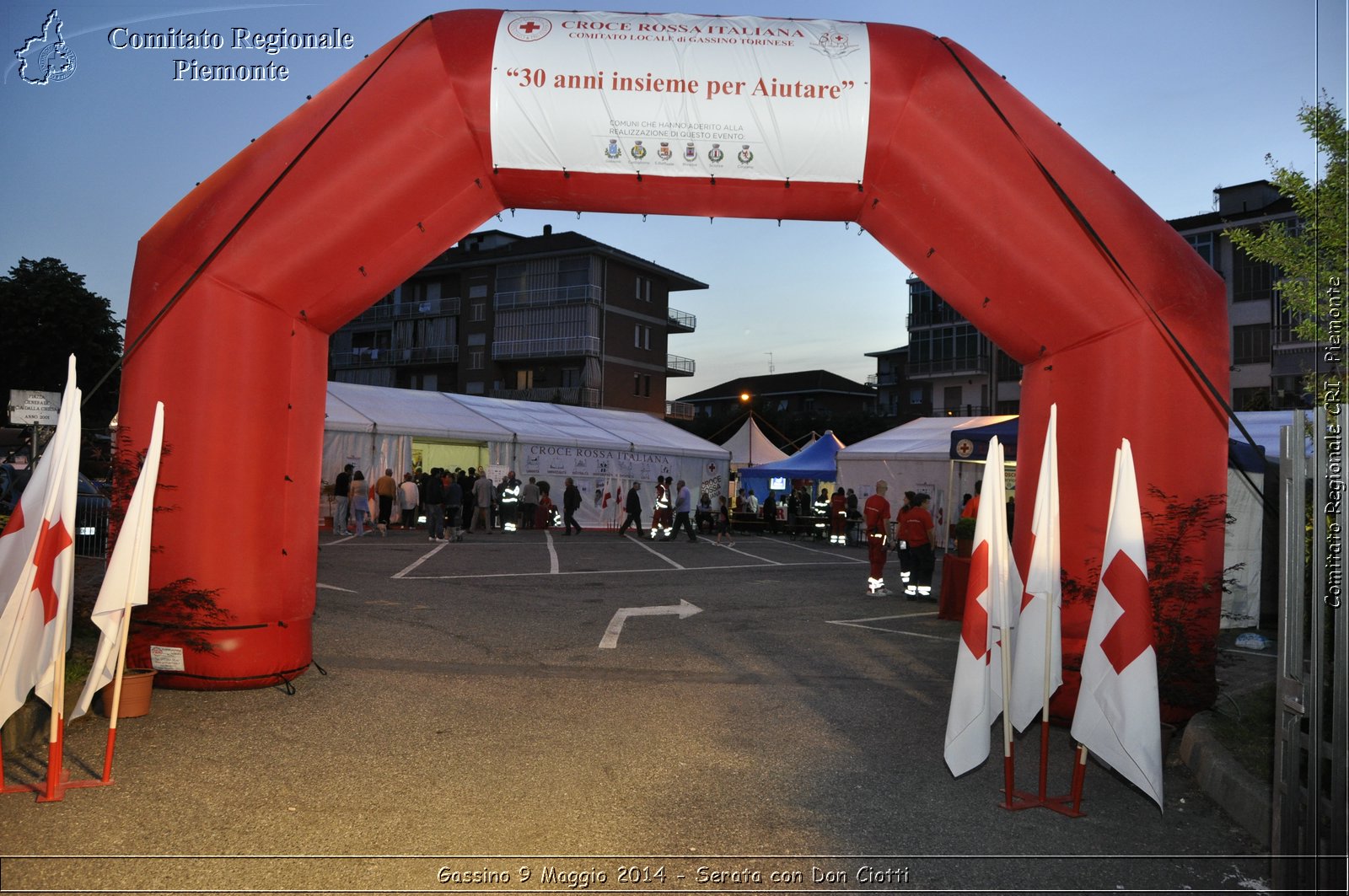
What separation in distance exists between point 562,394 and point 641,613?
4612 centimetres

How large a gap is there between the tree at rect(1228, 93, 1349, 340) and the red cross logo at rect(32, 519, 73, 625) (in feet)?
24.5

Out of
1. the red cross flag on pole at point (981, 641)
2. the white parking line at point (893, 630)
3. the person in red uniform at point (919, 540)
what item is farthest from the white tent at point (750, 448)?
the red cross flag on pole at point (981, 641)

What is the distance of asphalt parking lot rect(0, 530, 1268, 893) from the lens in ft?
13.5

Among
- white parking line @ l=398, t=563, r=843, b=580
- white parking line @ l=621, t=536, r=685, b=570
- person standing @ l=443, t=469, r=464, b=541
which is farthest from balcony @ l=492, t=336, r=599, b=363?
white parking line @ l=398, t=563, r=843, b=580

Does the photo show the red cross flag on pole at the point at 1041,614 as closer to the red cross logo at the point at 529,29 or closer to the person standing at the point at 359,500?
the red cross logo at the point at 529,29

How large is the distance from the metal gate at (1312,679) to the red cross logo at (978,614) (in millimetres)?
1382

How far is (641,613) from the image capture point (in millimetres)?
11727

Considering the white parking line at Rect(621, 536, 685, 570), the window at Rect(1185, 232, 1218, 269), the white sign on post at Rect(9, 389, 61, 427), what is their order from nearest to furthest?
the white sign on post at Rect(9, 389, 61, 427) → the white parking line at Rect(621, 536, 685, 570) → the window at Rect(1185, 232, 1218, 269)

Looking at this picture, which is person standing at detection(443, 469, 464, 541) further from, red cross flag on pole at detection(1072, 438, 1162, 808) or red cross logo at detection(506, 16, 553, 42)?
red cross flag on pole at detection(1072, 438, 1162, 808)

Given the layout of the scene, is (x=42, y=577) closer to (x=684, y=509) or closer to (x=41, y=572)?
(x=41, y=572)

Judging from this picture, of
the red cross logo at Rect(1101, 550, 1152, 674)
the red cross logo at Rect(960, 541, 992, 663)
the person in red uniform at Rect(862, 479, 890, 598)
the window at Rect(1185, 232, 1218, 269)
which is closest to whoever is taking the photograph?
the red cross logo at Rect(1101, 550, 1152, 674)

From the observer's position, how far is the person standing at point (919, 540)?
13.8 meters

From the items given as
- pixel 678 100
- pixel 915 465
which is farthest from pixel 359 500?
pixel 678 100

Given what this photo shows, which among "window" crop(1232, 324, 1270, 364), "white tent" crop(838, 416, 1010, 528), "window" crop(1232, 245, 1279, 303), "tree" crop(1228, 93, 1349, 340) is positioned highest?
"window" crop(1232, 245, 1279, 303)
